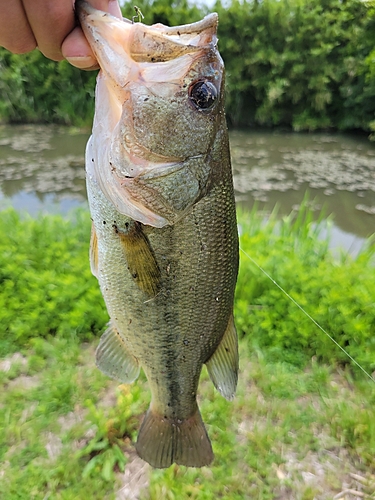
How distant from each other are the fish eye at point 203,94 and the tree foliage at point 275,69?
40.7 feet

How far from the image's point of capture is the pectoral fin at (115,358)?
1.56 m

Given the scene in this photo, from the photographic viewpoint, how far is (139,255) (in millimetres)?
1258

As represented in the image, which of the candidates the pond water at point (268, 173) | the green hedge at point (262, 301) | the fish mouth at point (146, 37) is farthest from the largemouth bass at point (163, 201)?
the pond water at point (268, 173)

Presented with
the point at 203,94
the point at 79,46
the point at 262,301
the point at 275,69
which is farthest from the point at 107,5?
the point at 275,69

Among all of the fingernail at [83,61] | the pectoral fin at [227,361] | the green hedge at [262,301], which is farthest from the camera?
the green hedge at [262,301]

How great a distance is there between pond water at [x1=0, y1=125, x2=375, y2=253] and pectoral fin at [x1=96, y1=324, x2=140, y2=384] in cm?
415

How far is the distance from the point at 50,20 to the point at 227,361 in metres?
1.26

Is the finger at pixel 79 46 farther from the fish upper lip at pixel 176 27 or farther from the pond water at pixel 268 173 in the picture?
the pond water at pixel 268 173

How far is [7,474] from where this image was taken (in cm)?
204

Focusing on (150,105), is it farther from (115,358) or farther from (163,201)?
(115,358)

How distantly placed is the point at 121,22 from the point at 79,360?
2212 mm

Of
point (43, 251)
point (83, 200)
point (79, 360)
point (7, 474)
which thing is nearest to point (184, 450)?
point (7, 474)

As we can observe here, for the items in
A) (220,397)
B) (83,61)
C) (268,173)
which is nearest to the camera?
(83,61)

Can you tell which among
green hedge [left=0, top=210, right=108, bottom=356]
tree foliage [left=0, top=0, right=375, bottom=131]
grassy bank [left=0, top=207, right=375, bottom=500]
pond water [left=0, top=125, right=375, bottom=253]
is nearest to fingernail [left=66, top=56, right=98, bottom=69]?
grassy bank [left=0, top=207, right=375, bottom=500]
